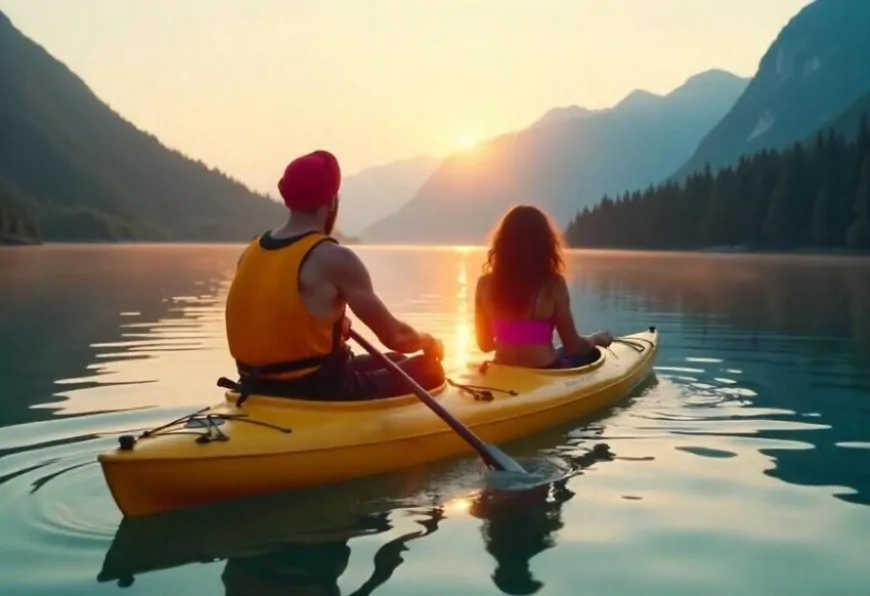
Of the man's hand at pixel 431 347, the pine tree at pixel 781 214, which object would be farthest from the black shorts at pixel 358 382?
the pine tree at pixel 781 214

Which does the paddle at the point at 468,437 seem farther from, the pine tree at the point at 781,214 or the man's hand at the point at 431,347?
the pine tree at the point at 781,214

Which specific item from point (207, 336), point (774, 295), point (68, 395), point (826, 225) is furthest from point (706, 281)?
point (826, 225)

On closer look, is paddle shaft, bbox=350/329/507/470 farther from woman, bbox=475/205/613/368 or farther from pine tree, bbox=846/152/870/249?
pine tree, bbox=846/152/870/249

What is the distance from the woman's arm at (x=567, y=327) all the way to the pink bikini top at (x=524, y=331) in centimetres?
13

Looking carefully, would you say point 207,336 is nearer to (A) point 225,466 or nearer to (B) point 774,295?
(A) point 225,466

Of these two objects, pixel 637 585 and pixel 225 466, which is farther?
pixel 225 466

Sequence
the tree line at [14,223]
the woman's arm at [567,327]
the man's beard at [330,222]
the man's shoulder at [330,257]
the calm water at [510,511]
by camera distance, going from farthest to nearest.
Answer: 1. the tree line at [14,223]
2. the woman's arm at [567,327]
3. the man's beard at [330,222]
4. the man's shoulder at [330,257]
5. the calm water at [510,511]

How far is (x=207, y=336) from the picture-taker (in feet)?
59.1

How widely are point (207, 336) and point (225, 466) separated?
11.9 meters

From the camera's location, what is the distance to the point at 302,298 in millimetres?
6723

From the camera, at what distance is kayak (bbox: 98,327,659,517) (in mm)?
6219

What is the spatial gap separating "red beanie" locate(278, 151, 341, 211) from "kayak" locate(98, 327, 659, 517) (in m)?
1.47

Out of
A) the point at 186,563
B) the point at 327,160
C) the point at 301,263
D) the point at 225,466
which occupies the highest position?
the point at 327,160

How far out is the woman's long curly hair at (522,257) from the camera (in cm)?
921
